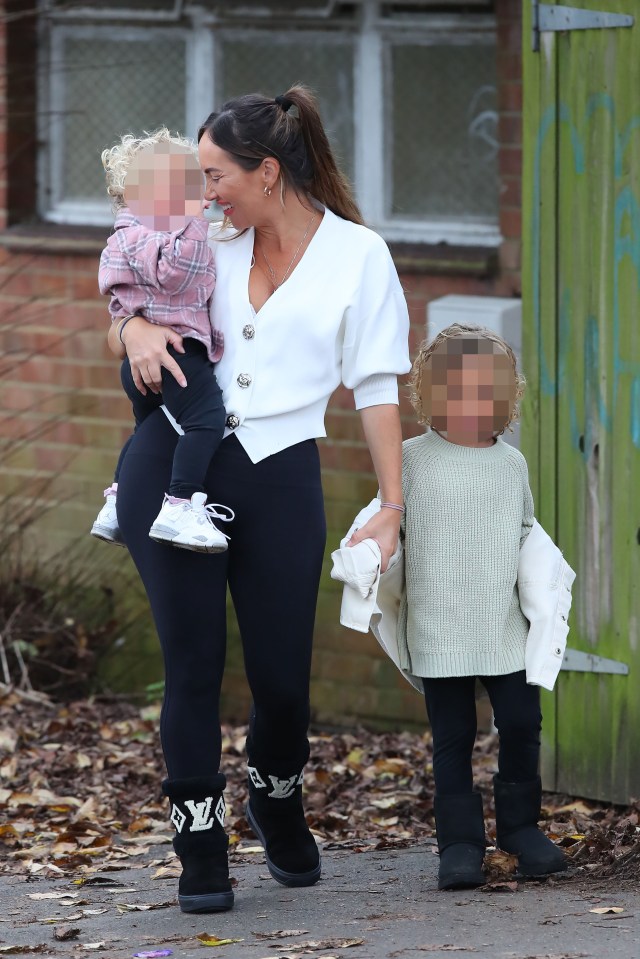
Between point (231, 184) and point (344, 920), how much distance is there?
1.71m

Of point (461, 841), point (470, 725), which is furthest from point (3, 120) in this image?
point (461, 841)

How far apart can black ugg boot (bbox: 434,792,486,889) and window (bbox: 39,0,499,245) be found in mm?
3011

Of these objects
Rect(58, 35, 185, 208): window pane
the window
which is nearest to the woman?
the window

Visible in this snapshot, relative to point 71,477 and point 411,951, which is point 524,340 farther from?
point 71,477

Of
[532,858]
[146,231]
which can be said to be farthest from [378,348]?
[532,858]

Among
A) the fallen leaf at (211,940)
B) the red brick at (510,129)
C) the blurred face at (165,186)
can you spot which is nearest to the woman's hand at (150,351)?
the blurred face at (165,186)

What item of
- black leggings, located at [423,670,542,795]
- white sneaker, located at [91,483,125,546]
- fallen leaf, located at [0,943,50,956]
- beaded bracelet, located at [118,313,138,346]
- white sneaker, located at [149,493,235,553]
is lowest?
fallen leaf, located at [0,943,50,956]

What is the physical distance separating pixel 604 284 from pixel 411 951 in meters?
2.22

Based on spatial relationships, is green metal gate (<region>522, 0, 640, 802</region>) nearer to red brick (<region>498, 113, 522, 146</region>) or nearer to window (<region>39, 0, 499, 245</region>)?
red brick (<region>498, 113, 522, 146</region>)

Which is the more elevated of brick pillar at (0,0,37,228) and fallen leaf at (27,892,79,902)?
brick pillar at (0,0,37,228)

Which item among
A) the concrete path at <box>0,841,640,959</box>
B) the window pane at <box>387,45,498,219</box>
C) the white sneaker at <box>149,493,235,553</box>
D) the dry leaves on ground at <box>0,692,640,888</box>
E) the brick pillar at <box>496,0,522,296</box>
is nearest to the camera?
the concrete path at <box>0,841,640,959</box>

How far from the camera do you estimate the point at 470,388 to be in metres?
3.91

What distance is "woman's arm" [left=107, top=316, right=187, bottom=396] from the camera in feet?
12.1

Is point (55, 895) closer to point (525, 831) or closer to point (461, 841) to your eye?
point (461, 841)
